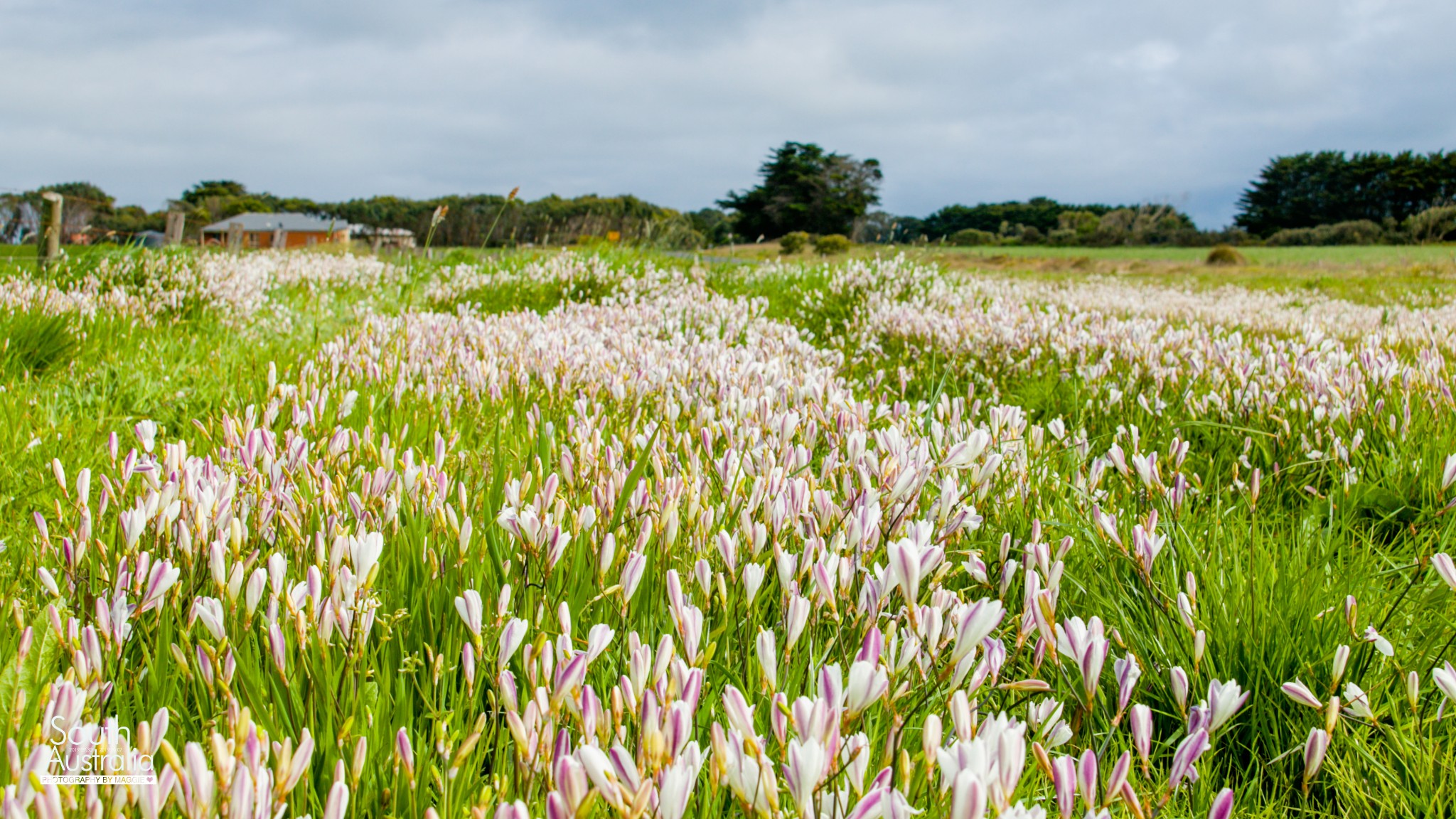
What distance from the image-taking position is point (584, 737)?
127cm

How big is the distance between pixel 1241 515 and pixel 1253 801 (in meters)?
1.35

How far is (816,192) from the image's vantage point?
85.4 metres

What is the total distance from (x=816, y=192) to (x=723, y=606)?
87.0m

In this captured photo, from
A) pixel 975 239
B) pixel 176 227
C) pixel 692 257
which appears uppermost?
pixel 975 239

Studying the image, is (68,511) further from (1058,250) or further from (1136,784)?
(1058,250)

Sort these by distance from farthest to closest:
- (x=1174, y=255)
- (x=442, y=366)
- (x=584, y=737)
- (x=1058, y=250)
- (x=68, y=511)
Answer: (x=1058, y=250)
(x=1174, y=255)
(x=442, y=366)
(x=68, y=511)
(x=584, y=737)

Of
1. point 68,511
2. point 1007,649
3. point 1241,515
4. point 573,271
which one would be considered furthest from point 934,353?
point 573,271

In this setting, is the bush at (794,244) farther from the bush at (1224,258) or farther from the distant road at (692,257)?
the distant road at (692,257)

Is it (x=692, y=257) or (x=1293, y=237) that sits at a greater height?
(x=1293, y=237)

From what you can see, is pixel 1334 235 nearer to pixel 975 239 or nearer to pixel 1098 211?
pixel 975 239

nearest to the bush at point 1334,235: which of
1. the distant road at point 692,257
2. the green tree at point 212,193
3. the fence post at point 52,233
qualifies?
the distant road at point 692,257

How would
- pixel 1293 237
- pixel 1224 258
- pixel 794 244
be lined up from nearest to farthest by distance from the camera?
pixel 1224 258 → pixel 794 244 → pixel 1293 237

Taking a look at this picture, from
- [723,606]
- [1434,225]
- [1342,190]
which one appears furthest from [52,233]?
[1342,190]

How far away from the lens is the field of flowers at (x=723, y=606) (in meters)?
1.27
